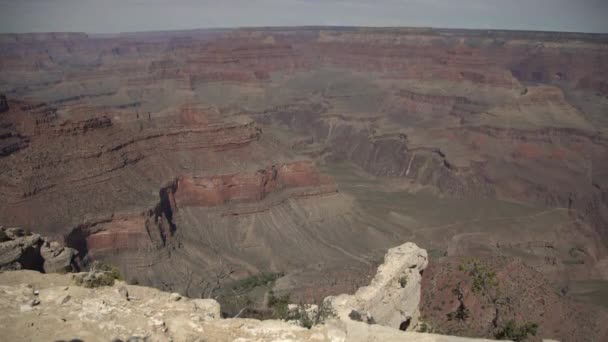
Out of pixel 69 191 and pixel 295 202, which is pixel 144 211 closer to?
pixel 69 191

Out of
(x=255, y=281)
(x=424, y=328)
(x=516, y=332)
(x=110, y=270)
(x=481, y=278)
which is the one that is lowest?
(x=255, y=281)

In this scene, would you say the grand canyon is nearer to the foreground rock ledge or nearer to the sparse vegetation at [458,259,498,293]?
the sparse vegetation at [458,259,498,293]

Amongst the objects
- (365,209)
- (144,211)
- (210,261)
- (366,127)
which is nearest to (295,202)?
(365,209)

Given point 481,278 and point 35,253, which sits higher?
point 35,253

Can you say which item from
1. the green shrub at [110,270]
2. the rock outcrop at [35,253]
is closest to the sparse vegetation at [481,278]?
the green shrub at [110,270]

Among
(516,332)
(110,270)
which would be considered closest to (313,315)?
(110,270)

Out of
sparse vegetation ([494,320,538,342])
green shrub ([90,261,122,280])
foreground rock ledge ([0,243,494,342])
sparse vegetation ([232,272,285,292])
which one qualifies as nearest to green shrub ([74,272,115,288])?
foreground rock ledge ([0,243,494,342])

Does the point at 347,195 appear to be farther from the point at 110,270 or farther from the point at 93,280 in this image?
the point at 93,280
